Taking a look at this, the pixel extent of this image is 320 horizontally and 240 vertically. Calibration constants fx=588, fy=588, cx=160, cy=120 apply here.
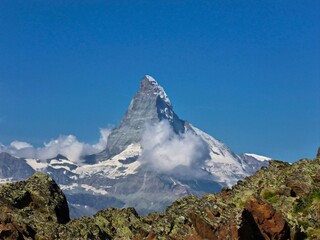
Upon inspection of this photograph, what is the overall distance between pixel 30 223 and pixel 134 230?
10.8 metres

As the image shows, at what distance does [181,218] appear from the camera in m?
60.4

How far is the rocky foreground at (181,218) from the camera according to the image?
57062 mm

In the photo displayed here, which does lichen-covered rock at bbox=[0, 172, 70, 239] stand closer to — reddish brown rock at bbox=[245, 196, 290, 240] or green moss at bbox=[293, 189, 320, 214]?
reddish brown rock at bbox=[245, 196, 290, 240]

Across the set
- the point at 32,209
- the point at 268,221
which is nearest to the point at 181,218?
the point at 268,221

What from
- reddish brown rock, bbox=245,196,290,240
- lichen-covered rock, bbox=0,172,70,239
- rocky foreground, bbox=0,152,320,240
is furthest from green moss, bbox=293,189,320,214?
lichen-covered rock, bbox=0,172,70,239

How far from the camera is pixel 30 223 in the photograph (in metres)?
58.2

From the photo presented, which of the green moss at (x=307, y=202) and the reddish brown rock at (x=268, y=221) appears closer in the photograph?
the reddish brown rock at (x=268, y=221)

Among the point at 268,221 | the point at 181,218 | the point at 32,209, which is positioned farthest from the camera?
the point at 32,209

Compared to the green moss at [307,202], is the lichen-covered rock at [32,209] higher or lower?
lower

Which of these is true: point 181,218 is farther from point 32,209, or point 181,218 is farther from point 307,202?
point 307,202

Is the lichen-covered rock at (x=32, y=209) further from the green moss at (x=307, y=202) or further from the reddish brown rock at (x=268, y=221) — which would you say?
the green moss at (x=307, y=202)

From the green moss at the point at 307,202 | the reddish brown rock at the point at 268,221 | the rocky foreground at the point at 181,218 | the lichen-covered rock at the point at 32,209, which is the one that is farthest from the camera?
the green moss at the point at 307,202

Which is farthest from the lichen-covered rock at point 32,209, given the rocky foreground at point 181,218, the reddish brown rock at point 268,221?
the reddish brown rock at point 268,221

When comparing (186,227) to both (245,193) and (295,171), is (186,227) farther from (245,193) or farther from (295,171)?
(295,171)
